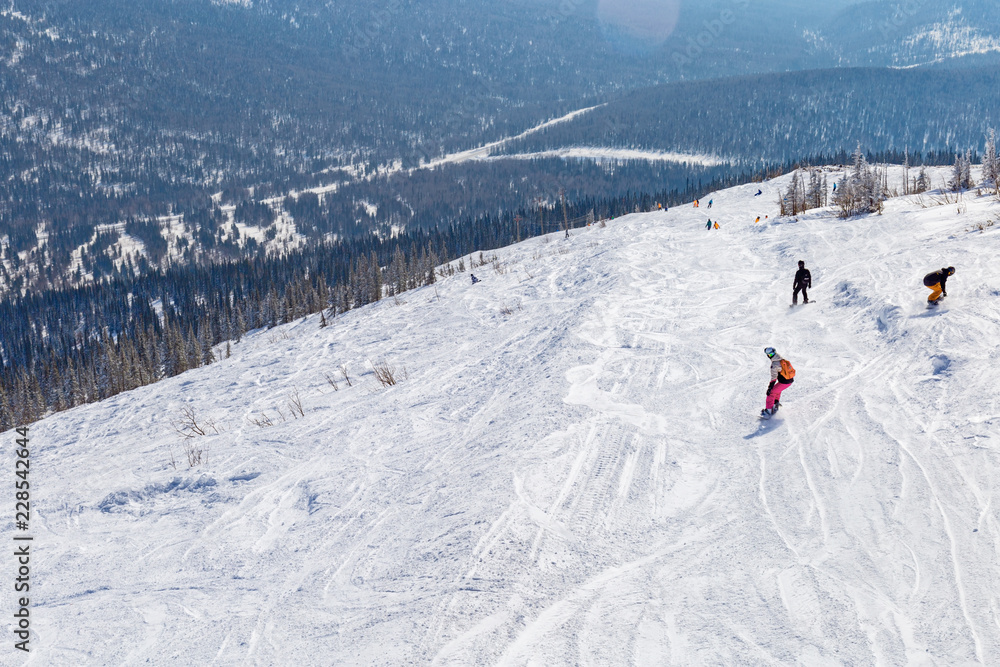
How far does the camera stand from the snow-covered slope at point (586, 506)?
20.1 ft

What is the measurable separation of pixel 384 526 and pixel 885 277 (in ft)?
46.5

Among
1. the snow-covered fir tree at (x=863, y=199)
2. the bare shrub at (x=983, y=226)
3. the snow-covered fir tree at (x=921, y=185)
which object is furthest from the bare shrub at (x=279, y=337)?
the snow-covered fir tree at (x=921, y=185)

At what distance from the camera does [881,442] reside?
8.85 m

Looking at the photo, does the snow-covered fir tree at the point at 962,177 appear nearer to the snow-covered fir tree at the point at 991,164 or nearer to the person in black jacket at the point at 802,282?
the snow-covered fir tree at the point at 991,164

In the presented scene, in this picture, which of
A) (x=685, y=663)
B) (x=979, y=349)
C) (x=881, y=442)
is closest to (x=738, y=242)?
(x=979, y=349)

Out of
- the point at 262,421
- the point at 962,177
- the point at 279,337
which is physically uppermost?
the point at 962,177

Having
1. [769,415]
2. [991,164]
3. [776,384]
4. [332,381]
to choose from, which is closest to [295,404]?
[332,381]

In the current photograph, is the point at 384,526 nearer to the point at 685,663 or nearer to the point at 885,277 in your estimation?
the point at 685,663

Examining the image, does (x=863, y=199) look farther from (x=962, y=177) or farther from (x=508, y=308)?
(x=508, y=308)

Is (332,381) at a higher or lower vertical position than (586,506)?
lower

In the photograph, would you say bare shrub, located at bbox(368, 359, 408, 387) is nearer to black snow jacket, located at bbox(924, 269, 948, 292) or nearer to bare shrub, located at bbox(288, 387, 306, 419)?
bare shrub, located at bbox(288, 387, 306, 419)

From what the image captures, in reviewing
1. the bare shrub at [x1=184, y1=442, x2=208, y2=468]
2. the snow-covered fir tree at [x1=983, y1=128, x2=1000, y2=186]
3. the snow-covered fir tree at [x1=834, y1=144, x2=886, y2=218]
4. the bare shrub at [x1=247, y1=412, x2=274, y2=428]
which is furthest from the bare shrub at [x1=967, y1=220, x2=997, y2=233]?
the bare shrub at [x1=184, y1=442, x2=208, y2=468]

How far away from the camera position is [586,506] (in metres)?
8.06

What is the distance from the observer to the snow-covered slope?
612cm
